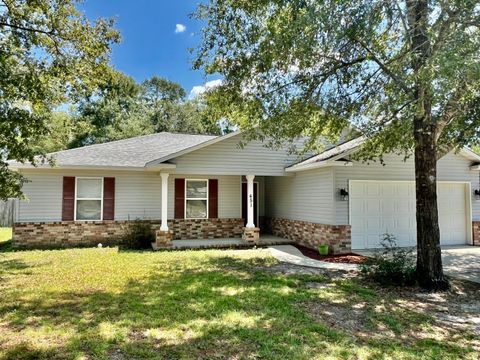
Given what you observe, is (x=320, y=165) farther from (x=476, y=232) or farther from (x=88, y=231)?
(x=88, y=231)

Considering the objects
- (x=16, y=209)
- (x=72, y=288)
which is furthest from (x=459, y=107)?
(x=16, y=209)

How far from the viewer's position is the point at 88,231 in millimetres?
12188

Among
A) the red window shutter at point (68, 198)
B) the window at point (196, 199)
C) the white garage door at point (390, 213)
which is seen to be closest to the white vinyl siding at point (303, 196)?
the white garage door at point (390, 213)

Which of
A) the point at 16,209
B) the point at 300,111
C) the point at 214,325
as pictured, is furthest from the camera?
the point at 16,209

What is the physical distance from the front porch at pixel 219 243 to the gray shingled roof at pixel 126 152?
3096 millimetres

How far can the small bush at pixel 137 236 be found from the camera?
11988 mm

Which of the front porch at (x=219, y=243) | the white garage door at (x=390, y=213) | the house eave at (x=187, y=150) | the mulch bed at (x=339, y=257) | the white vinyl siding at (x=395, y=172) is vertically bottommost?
the mulch bed at (x=339, y=257)

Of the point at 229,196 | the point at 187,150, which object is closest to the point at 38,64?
the point at 187,150

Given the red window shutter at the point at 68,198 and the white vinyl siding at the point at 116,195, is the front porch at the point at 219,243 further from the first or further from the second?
the red window shutter at the point at 68,198

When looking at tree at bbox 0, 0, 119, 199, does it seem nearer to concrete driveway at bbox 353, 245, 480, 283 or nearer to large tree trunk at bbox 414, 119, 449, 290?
large tree trunk at bbox 414, 119, 449, 290

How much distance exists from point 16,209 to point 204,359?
10852 millimetres

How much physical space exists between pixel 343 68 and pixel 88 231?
9.88 m

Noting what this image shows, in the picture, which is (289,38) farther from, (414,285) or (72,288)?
(72,288)

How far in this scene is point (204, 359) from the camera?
369cm
